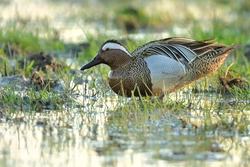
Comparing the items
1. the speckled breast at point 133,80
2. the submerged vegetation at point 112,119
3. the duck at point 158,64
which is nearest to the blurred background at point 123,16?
the submerged vegetation at point 112,119

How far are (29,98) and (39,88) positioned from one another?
75cm

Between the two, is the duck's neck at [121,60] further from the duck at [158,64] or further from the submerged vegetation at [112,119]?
the submerged vegetation at [112,119]

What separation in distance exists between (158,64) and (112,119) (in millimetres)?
1140

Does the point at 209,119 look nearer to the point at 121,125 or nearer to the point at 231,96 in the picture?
the point at 121,125

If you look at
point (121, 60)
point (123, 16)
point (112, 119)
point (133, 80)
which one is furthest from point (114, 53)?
point (123, 16)

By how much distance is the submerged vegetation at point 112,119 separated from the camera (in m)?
5.39

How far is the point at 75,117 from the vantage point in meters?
6.73

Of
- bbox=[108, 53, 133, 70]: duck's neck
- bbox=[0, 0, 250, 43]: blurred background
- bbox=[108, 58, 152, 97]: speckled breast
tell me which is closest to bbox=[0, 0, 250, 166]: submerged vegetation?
bbox=[108, 58, 152, 97]: speckled breast

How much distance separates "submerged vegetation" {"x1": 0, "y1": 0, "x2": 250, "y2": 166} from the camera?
539 cm

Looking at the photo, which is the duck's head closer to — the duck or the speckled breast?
the duck

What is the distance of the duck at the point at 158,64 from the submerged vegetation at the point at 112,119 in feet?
0.63

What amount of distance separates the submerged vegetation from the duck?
0.19m

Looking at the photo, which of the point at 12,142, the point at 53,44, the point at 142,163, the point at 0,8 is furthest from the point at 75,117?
the point at 0,8

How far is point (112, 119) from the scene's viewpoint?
6676 millimetres
